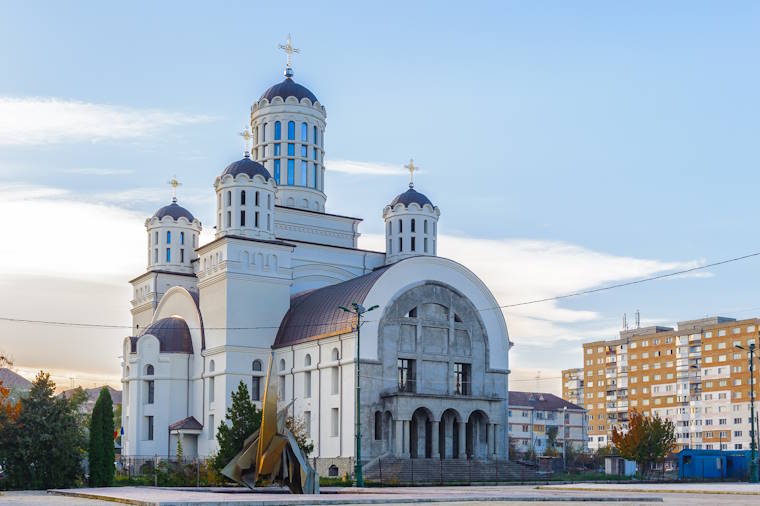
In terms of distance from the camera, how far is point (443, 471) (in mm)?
53438

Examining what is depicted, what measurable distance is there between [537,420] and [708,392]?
63.0 ft

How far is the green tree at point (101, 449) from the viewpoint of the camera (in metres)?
37.9

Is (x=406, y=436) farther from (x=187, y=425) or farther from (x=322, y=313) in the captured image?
(x=187, y=425)

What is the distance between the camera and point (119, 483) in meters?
41.6

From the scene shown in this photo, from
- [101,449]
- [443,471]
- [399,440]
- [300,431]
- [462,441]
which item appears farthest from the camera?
[462,441]

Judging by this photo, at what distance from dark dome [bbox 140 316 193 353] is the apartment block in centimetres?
8390

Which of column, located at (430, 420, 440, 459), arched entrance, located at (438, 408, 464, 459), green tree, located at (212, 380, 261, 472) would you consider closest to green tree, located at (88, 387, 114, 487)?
green tree, located at (212, 380, 261, 472)

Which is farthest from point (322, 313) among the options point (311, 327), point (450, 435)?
point (450, 435)

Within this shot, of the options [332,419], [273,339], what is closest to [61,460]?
[332,419]

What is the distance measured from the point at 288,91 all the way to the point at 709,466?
3575 centimetres

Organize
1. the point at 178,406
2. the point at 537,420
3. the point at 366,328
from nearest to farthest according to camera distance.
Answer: the point at 366,328 < the point at 178,406 < the point at 537,420

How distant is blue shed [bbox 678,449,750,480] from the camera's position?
5275cm

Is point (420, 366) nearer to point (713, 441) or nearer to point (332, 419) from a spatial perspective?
point (332, 419)

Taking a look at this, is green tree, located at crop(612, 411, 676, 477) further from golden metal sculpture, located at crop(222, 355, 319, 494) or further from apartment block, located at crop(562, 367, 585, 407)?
apartment block, located at crop(562, 367, 585, 407)
